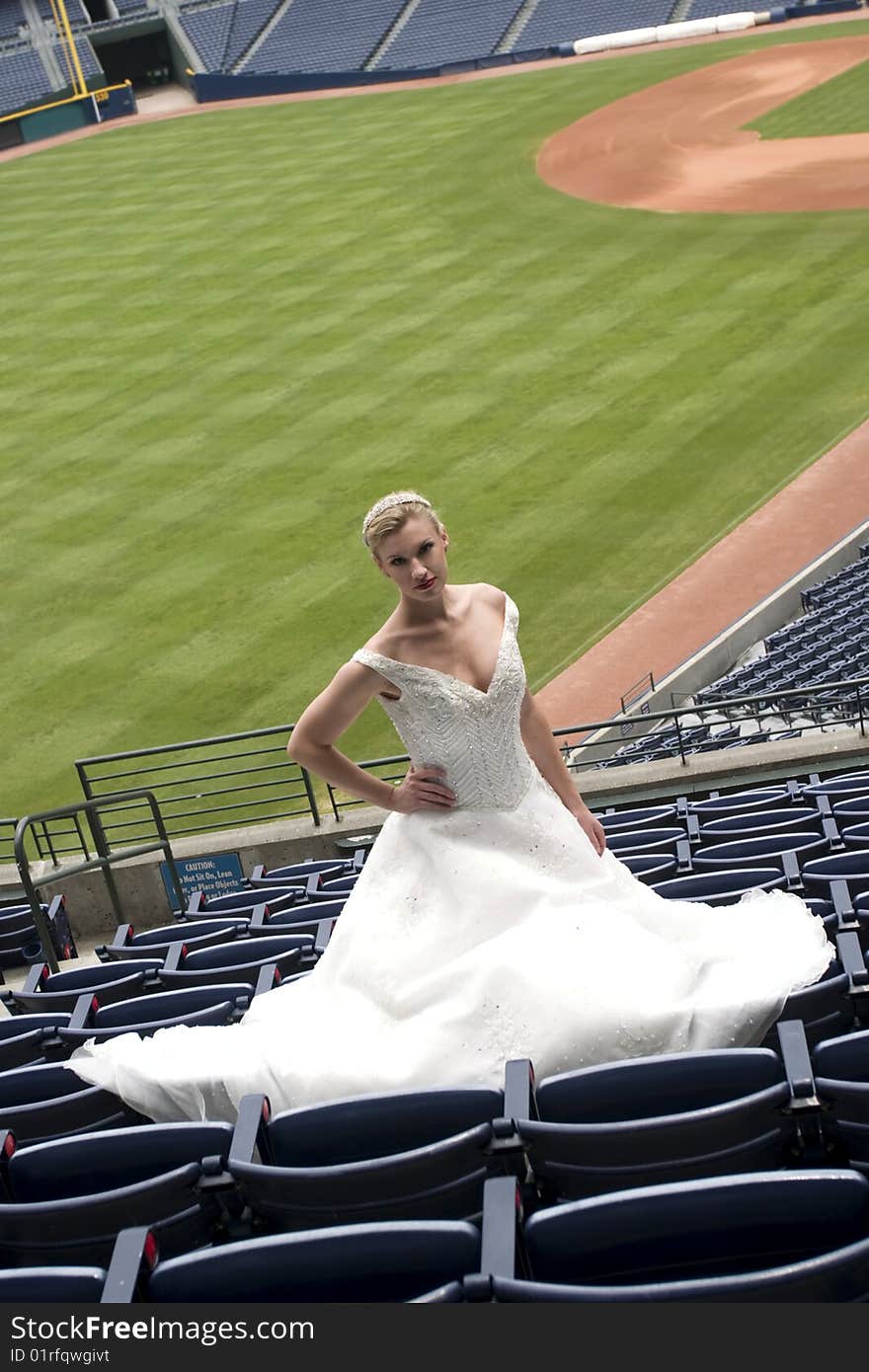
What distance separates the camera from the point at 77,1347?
2883 millimetres

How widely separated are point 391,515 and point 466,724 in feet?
2.47

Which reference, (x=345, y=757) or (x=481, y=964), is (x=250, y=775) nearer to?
(x=345, y=757)

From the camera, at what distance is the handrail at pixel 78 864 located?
8.65 metres

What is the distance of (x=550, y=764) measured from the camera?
5.46m

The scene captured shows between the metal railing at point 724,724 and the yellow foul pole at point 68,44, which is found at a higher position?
the yellow foul pole at point 68,44

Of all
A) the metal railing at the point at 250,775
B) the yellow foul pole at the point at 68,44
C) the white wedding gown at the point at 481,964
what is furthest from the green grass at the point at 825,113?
the white wedding gown at the point at 481,964

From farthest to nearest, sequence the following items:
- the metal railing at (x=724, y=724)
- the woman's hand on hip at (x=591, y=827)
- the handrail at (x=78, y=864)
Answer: the metal railing at (x=724, y=724) < the handrail at (x=78, y=864) < the woman's hand on hip at (x=591, y=827)

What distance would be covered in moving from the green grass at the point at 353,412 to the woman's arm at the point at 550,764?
11.4 m

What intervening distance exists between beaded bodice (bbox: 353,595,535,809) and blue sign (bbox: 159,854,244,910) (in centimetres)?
650

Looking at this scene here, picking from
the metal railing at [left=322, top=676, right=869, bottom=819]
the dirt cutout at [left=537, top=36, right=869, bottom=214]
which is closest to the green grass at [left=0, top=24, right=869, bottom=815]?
the dirt cutout at [left=537, top=36, right=869, bottom=214]

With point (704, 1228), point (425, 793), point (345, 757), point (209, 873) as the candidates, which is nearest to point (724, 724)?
point (209, 873)

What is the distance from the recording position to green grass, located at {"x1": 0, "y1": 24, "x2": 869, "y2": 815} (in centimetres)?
1925

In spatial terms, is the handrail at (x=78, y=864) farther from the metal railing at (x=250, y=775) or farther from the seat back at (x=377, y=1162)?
the seat back at (x=377, y=1162)

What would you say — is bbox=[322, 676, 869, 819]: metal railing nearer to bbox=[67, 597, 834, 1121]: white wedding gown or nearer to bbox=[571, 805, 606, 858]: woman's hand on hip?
bbox=[571, 805, 606, 858]: woman's hand on hip
